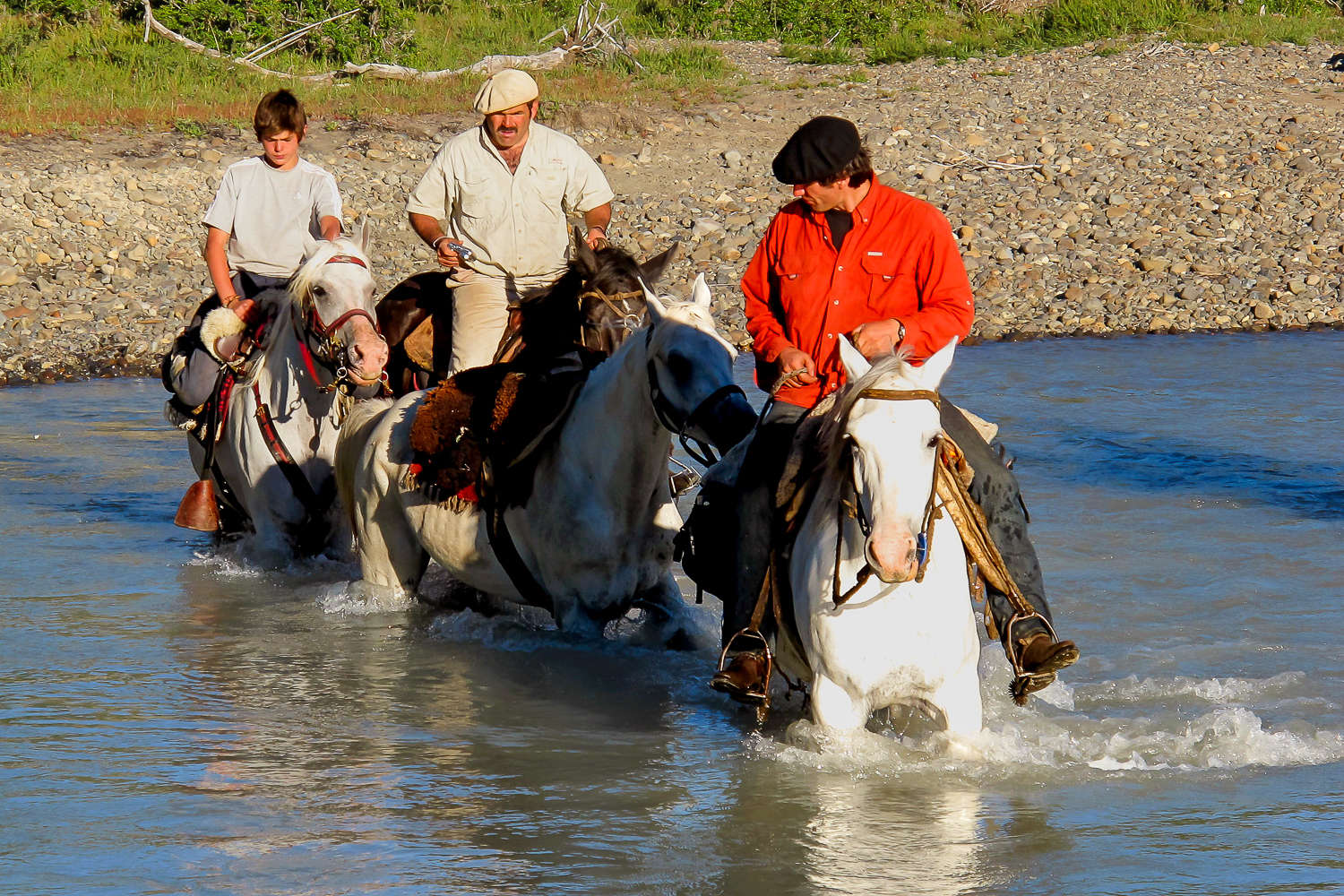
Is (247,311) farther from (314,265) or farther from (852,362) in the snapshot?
(852,362)

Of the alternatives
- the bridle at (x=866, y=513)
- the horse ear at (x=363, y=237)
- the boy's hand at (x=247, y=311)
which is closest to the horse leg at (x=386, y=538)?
the horse ear at (x=363, y=237)

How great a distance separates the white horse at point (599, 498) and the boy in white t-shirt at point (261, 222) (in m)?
1.47

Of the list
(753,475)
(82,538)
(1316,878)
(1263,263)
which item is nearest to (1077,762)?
(1316,878)

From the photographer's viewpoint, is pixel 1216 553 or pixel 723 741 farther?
pixel 1216 553

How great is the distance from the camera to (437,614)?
8.47 meters

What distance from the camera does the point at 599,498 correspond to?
7113mm

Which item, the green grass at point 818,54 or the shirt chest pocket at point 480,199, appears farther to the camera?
the green grass at point 818,54

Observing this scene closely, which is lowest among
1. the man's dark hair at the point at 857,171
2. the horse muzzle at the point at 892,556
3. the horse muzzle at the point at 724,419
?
the horse muzzle at the point at 892,556

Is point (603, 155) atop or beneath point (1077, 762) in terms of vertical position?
atop

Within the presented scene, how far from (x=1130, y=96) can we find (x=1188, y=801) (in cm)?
1877

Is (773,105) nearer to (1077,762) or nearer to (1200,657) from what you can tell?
(1200,657)

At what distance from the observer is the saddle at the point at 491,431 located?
7.39 metres

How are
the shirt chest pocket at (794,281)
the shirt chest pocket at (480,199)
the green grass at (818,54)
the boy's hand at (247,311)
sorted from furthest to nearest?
the green grass at (818,54) < the boy's hand at (247,311) < the shirt chest pocket at (480,199) < the shirt chest pocket at (794,281)

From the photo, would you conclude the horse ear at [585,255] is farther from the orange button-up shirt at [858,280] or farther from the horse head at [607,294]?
the orange button-up shirt at [858,280]
